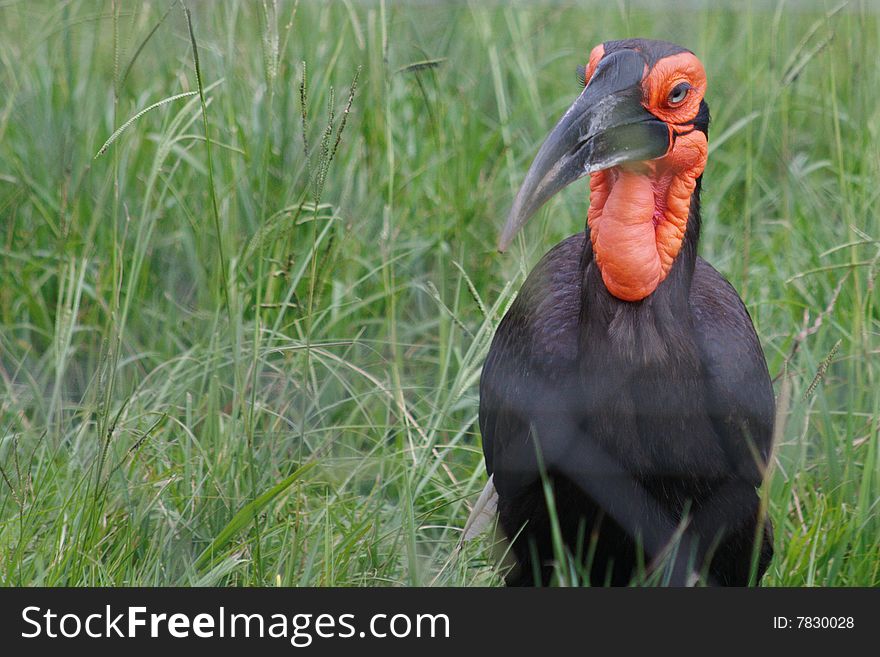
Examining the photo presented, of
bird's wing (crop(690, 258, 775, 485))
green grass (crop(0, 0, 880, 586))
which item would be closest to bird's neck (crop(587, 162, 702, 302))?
bird's wing (crop(690, 258, 775, 485))

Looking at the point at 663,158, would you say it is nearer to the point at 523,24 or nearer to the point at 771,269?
the point at 771,269

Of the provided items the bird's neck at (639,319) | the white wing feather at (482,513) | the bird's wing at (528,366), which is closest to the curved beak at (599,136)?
the bird's neck at (639,319)

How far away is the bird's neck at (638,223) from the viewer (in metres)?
1.62

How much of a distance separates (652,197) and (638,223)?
46 mm

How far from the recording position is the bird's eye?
1.60 meters

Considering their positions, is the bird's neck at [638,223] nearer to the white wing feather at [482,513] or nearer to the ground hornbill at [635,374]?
the ground hornbill at [635,374]

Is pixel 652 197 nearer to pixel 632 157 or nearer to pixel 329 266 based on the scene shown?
pixel 632 157

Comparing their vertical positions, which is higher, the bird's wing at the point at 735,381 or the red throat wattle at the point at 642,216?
the red throat wattle at the point at 642,216

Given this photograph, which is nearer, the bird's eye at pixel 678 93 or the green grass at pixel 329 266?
the bird's eye at pixel 678 93

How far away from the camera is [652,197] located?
5.40 ft

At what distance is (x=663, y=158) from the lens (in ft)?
5.33

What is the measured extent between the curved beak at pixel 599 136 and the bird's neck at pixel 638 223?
5 centimetres

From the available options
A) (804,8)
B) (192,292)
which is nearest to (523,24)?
(804,8)

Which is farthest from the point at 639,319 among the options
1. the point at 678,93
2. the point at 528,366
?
the point at 678,93
